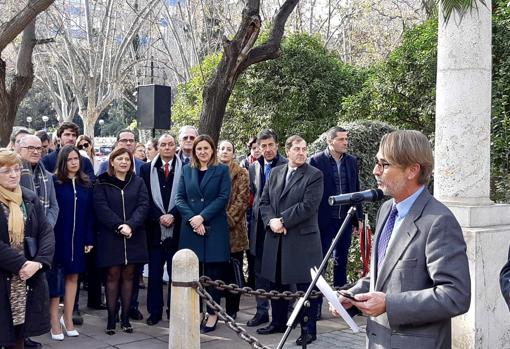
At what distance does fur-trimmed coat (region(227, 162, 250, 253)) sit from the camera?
7.16 metres

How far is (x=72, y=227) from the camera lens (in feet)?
21.2

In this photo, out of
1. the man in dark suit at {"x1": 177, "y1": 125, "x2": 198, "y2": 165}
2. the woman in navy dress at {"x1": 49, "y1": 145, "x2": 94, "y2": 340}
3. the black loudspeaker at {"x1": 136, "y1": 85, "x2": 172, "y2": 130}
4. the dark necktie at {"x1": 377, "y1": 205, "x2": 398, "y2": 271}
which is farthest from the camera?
the black loudspeaker at {"x1": 136, "y1": 85, "x2": 172, "y2": 130}

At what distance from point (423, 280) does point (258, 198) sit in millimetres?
4499

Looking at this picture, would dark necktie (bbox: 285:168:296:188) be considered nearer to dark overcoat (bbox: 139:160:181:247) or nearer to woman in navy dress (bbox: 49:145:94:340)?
dark overcoat (bbox: 139:160:181:247)

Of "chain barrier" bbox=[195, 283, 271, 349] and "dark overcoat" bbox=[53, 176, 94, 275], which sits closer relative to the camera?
"chain barrier" bbox=[195, 283, 271, 349]

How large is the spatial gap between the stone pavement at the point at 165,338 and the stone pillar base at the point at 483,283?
46.2 inches

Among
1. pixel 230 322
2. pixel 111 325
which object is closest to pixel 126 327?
pixel 111 325

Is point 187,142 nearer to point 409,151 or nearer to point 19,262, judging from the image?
point 19,262

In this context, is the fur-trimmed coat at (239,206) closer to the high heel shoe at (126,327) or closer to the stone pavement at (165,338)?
the stone pavement at (165,338)

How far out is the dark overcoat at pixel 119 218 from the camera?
646 cm

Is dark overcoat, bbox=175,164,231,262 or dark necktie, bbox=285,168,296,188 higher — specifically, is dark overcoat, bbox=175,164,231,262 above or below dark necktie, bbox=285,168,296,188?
below

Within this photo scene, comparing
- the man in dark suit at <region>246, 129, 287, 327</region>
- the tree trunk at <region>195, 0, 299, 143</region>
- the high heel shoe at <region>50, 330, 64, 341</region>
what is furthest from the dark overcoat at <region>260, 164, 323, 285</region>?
the tree trunk at <region>195, 0, 299, 143</region>

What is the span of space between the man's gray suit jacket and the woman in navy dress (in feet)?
14.4

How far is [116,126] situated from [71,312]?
4771 centimetres
